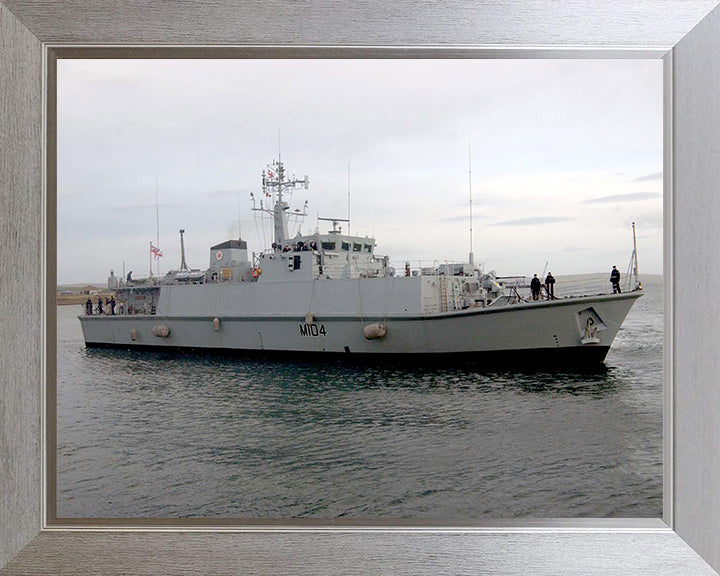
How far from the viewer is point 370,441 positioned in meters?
4.21

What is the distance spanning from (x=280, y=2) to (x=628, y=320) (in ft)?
8.13

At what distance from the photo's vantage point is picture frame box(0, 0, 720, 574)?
161cm

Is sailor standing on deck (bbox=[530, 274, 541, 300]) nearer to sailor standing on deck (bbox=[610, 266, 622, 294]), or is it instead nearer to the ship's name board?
sailor standing on deck (bbox=[610, 266, 622, 294])

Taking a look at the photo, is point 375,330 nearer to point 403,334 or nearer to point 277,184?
point 403,334

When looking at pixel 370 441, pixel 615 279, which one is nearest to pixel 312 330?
pixel 370 441

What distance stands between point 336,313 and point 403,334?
78 centimetres

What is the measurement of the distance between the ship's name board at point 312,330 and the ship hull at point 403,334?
0.04ft

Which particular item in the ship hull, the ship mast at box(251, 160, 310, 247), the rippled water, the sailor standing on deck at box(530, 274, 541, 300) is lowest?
the rippled water

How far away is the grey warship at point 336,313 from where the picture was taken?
5.16 meters

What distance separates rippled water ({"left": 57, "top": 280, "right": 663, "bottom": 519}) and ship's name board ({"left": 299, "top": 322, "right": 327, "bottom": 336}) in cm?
79

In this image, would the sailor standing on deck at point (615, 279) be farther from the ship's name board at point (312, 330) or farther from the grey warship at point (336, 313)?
the ship's name board at point (312, 330)

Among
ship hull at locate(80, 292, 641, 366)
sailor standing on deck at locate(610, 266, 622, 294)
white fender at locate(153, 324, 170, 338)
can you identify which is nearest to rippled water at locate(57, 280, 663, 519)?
sailor standing on deck at locate(610, 266, 622, 294)

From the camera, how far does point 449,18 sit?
1636 mm

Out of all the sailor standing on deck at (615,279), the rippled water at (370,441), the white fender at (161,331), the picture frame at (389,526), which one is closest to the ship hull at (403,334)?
the white fender at (161,331)
